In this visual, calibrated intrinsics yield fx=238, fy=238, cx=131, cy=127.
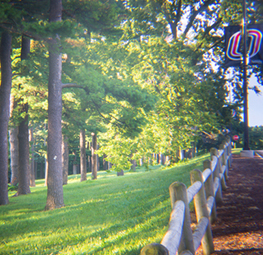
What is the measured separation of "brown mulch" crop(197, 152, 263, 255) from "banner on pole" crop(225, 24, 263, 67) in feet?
24.1

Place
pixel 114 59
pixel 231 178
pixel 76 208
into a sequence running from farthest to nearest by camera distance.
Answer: pixel 114 59, pixel 76 208, pixel 231 178

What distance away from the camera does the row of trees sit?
39.7ft

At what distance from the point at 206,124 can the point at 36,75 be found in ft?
38.4

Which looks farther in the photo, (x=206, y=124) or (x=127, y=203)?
(x=206, y=124)

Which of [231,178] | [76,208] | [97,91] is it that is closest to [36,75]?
[97,91]

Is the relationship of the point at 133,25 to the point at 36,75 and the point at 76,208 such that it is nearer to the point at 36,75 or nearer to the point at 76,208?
the point at 36,75

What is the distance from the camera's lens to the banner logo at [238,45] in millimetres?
13117

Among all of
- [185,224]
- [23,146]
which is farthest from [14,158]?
[185,224]

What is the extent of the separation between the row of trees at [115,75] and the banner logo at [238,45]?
3.61m

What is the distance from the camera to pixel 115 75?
2339cm

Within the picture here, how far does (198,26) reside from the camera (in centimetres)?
2061

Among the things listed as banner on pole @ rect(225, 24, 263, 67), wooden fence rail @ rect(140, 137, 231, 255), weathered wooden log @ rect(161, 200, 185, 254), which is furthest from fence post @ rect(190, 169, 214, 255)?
banner on pole @ rect(225, 24, 263, 67)

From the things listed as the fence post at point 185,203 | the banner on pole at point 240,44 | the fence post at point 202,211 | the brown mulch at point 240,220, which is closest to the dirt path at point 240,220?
the brown mulch at point 240,220

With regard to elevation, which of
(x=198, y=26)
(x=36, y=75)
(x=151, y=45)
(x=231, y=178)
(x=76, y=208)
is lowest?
(x=76, y=208)
